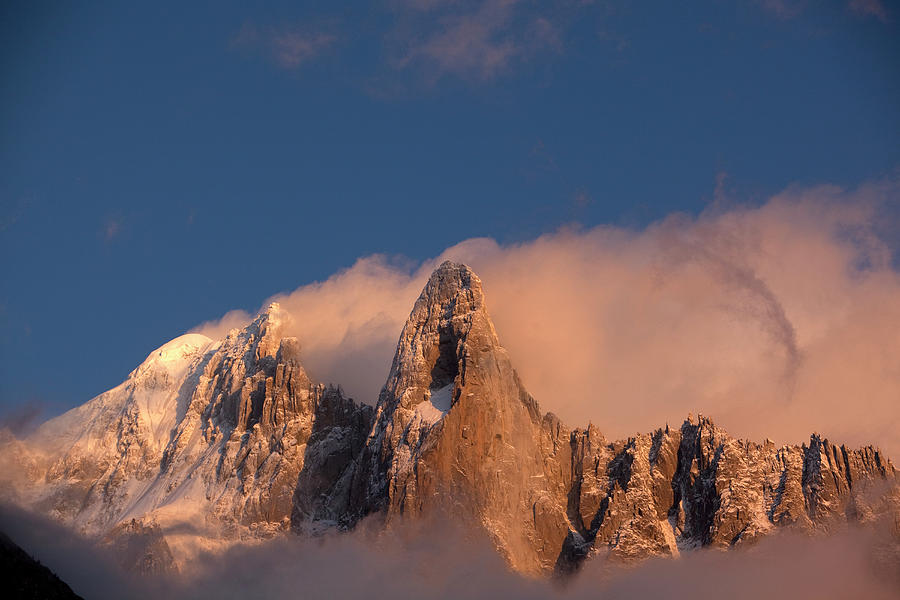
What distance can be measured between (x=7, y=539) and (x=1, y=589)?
89.1 ft

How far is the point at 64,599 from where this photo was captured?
149625mm

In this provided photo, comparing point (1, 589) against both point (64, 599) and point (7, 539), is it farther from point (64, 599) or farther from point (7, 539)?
point (7, 539)

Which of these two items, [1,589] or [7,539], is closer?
[1,589]

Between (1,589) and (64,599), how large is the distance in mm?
10462

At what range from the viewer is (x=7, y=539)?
6555 inches

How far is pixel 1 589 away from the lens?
14075 cm

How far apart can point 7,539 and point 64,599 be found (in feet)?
71.2

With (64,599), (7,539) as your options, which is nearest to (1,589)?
(64,599)

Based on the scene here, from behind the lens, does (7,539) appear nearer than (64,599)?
No
